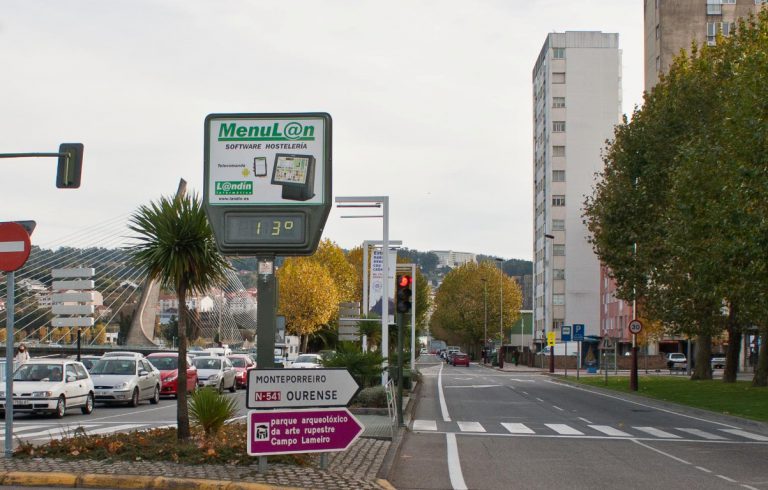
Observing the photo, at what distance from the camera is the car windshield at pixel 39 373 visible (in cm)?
2428

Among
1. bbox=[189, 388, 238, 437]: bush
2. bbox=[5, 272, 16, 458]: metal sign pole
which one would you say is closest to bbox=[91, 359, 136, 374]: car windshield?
bbox=[189, 388, 238, 437]: bush

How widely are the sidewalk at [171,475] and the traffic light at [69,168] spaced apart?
27.1 feet

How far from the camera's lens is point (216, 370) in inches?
1492

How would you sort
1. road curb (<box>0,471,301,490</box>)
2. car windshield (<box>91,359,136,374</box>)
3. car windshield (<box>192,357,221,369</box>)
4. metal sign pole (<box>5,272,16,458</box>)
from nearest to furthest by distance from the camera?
road curb (<box>0,471,301,490</box>) < metal sign pole (<box>5,272,16,458</box>) < car windshield (<box>91,359,136,374</box>) < car windshield (<box>192,357,221,369</box>)

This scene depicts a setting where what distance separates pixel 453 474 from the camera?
1359 cm

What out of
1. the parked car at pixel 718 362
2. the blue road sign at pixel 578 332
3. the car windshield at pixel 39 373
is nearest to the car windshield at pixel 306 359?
the blue road sign at pixel 578 332

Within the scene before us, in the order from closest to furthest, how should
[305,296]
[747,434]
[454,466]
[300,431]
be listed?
[300,431], [454,466], [747,434], [305,296]

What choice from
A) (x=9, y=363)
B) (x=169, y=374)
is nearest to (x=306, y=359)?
(x=169, y=374)

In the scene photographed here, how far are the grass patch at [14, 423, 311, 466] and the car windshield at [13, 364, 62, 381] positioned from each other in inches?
461

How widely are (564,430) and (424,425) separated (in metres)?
3.26

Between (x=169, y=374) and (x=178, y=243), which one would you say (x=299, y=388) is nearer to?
(x=178, y=243)

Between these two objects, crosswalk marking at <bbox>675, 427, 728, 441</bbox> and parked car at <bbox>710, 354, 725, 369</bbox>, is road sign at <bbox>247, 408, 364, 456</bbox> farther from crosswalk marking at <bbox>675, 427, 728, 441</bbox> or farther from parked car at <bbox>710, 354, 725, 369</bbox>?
parked car at <bbox>710, 354, 725, 369</bbox>

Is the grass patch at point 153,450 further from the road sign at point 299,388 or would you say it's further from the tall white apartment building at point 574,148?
the tall white apartment building at point 574,148

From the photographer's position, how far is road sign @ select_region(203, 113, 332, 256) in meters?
12.6
